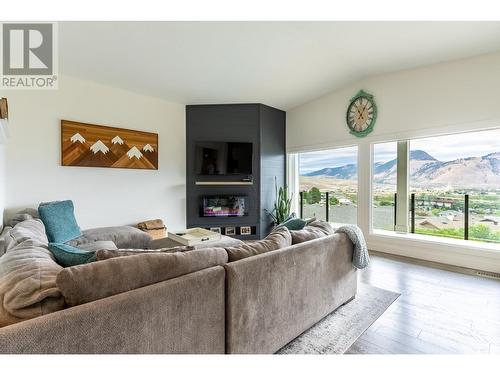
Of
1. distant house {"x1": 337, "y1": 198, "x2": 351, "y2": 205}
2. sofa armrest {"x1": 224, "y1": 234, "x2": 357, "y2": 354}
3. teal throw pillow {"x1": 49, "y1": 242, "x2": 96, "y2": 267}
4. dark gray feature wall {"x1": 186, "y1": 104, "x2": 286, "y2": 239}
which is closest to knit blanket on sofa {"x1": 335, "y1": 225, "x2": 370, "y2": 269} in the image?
sofa armrest {"x1": 224, "y1": 234, "x2": 357, "y2": 354}

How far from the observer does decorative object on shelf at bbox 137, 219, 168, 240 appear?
412cm

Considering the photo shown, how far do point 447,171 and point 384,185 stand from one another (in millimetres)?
869

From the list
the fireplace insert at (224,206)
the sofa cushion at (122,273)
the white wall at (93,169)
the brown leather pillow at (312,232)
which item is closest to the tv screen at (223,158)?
the white wall at (93,169)

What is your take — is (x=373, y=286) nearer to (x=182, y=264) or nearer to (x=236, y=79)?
(x=182, y=264)

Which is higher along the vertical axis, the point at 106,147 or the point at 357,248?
the point at 106,147

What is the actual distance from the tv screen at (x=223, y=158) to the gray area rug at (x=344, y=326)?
9.99 feet

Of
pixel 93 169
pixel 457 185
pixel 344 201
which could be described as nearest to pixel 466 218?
pixel 457 185

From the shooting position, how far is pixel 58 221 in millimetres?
2910

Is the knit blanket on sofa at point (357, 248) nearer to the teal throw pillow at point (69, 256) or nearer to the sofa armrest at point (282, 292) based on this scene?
the sofa armrest at point (282, 292)

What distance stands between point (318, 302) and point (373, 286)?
1123 millimetres

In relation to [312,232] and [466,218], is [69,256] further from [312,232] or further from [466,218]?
[466,218]

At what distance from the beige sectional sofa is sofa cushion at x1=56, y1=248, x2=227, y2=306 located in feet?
0.16
